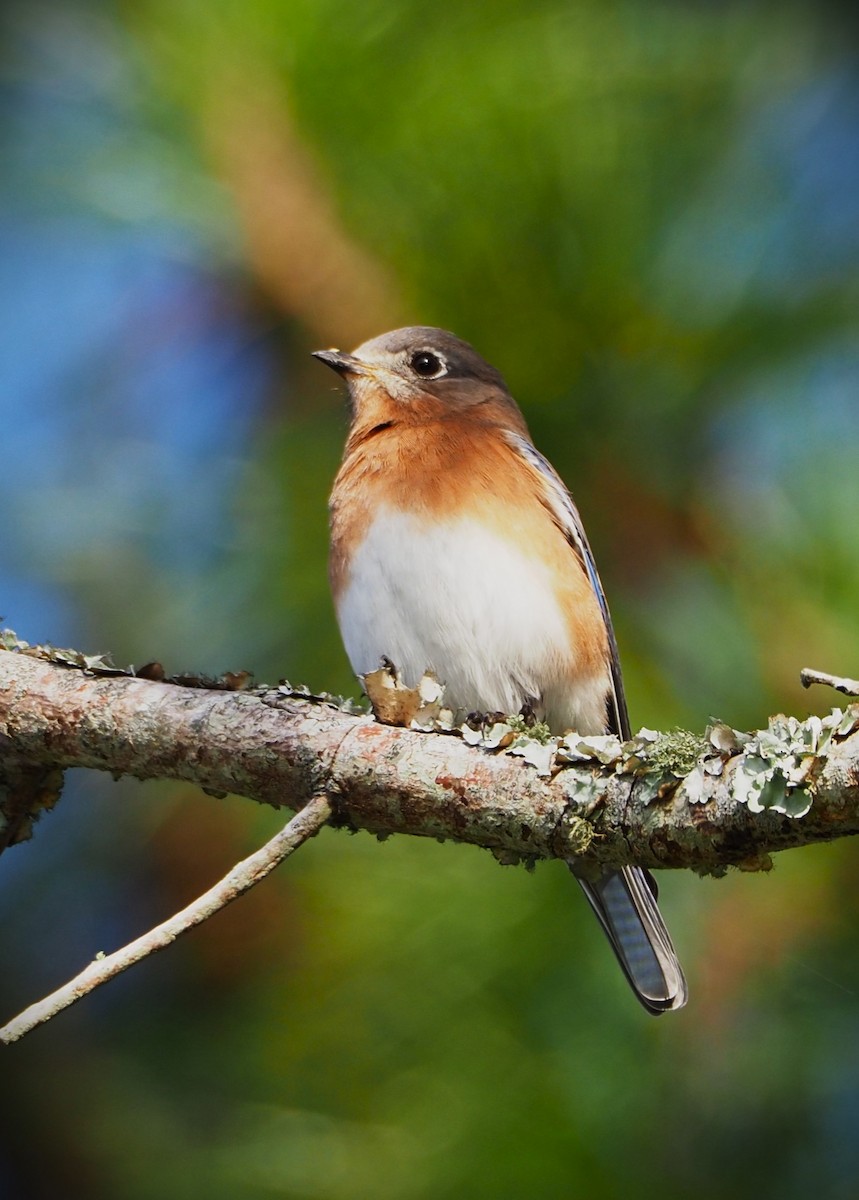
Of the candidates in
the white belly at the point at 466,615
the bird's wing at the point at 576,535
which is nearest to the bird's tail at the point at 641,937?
the bird's wing at the point at 576,535

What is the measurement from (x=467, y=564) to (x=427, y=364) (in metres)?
0.82

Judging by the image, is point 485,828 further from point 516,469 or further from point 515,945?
point 516,469

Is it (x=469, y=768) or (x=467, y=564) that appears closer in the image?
(x=469, y=768)

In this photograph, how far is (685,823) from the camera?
2510 millimetres

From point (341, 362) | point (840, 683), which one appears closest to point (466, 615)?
point (341, 362)

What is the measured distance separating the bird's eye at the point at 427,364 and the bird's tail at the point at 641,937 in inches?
73.4

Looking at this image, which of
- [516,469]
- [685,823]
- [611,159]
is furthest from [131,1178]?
[611,159]

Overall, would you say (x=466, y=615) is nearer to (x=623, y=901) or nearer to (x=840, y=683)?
(x=623, y=901)

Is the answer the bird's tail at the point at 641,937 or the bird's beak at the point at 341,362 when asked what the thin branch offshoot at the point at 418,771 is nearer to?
the bird's tail at the point at 641,937

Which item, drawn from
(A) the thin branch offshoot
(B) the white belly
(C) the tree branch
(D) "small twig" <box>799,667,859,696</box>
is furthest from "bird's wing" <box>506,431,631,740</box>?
(D) "small twig" <box>799,667,859,696</box>

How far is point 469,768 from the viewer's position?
9.41 ft

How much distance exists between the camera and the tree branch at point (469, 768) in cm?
232

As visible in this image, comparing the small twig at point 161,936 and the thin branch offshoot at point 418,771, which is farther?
the thin branch offshoot at point 418,771

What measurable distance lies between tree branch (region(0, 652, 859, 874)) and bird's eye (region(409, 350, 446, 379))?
6.08 ft
